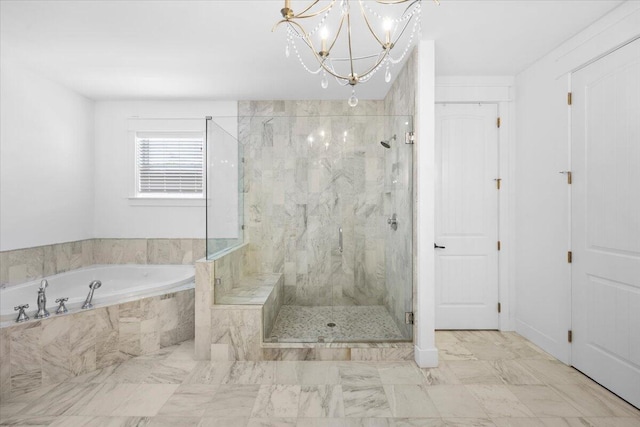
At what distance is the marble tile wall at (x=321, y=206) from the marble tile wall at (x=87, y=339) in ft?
3.06

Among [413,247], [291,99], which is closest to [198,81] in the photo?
[291,99]

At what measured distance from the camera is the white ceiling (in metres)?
2.02

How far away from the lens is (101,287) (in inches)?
133

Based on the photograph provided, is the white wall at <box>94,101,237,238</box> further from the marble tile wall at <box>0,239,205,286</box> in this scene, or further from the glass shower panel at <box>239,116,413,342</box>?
the glass shower panel at <box>239,116,413,342</box>

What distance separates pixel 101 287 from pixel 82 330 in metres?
1.22

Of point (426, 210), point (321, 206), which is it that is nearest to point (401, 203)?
point (426, 210)

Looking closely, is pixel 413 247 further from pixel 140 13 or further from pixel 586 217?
pixel 140 13

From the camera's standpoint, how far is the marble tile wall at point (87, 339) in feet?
6.74

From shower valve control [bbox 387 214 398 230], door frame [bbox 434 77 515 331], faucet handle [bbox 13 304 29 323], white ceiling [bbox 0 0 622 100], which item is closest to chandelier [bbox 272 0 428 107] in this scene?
white ceiling [bbox 0 0 622 100]

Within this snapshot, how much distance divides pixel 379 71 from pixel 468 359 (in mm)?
2563

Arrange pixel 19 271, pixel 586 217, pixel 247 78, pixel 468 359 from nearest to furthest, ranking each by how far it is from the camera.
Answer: pixel 586 217 → pixel 468 359 → pixel 19 271 → pixel 247 78

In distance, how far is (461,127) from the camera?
312 cm

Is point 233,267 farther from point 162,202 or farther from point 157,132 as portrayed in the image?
point 157,132

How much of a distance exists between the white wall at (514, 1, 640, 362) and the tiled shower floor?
124cm
